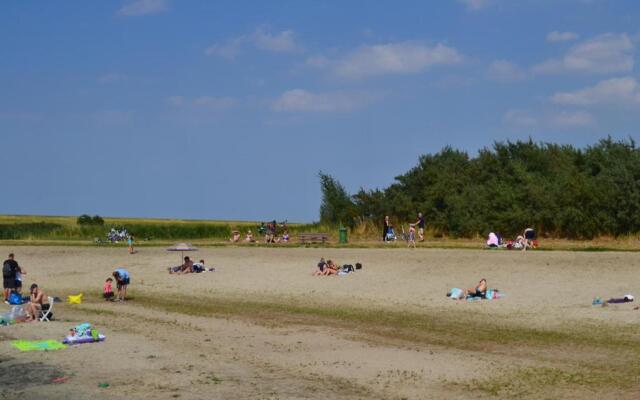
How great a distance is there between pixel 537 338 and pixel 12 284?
17.5 m

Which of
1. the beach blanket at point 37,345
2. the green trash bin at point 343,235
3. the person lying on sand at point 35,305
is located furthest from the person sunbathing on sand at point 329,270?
the beach blanket at point 37,345

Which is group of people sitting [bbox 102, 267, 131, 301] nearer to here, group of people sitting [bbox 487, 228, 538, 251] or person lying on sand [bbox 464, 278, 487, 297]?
person lying on sand [bbox 464, 278, 487, 297]

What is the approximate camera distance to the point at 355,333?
66.2 feet

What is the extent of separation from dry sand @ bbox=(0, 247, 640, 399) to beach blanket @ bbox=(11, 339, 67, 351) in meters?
0.31

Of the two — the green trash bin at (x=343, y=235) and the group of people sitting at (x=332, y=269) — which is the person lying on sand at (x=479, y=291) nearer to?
the group of people sitting at (x=332, y=269)

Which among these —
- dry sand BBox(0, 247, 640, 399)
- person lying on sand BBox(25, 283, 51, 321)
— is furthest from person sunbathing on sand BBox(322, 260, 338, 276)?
person lying on sand BBox(25, 283, 51, 321)

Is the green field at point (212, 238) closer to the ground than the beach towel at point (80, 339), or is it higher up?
higher up

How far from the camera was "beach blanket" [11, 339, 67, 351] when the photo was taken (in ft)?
59.0

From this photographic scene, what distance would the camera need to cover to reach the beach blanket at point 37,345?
17969 millimetres

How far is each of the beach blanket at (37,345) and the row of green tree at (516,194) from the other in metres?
28.8

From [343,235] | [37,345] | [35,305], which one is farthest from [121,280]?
[343,235]

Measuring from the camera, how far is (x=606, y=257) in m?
31.2

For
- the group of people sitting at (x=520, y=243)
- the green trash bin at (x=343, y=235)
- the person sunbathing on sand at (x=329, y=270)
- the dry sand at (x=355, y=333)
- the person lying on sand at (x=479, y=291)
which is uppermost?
the green trash bin at (x=343, y=235)

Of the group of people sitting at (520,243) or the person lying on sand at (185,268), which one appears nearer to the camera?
the person lying on sand at (185,268)
